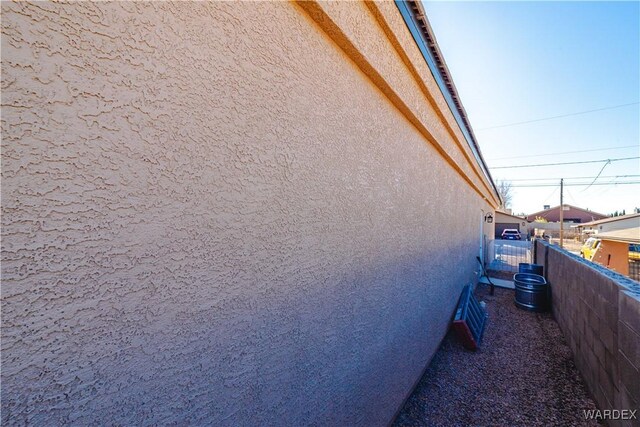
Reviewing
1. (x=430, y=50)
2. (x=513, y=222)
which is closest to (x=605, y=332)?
(x=430, y=50)

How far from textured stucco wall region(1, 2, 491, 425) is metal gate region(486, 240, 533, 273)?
47.3 ft

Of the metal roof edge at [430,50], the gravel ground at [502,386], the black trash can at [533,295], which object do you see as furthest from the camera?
the black trash can at [533,295]

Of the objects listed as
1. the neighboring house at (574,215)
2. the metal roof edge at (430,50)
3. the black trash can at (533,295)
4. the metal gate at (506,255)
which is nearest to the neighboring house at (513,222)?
the metal gate at (506,255)

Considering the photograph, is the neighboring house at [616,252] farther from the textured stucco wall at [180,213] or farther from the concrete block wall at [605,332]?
the textured stucco wall at [180,213]

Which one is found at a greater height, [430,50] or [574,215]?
[574,215]

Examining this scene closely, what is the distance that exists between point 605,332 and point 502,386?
152cm

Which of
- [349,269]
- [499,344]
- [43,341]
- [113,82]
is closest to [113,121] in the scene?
[113,82]

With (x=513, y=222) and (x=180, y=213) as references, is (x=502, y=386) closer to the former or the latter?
(x=180, y=213)

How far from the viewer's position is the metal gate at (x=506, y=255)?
13820 millimetres

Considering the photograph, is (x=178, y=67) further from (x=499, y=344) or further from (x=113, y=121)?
(x=499, y=344)

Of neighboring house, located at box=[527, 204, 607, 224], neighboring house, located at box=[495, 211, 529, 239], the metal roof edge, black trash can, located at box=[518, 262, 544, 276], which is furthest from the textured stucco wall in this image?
neighboring house, located at box=[527, 204, 607, 224]

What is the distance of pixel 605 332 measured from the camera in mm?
3264

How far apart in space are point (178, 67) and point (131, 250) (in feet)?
2.18

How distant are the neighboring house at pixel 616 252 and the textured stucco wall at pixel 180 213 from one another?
18818 mm
